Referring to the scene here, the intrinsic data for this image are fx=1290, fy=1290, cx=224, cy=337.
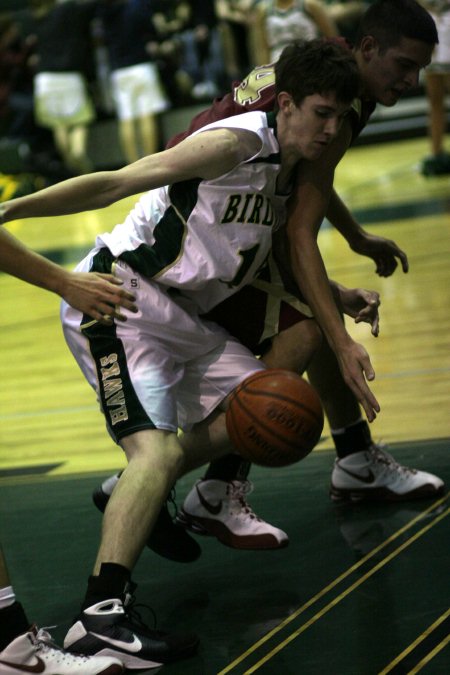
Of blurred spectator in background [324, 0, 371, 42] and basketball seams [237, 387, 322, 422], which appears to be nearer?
basketball seams [237, 387, 322, 422]

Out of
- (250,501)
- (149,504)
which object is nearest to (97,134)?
(250,501)

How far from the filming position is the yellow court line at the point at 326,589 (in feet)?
9.56

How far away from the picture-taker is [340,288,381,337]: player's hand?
366 centimetres

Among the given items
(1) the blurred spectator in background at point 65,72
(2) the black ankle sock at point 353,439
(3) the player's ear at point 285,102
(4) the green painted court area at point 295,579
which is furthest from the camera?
(1) the blurred spectator in background at point 65,72

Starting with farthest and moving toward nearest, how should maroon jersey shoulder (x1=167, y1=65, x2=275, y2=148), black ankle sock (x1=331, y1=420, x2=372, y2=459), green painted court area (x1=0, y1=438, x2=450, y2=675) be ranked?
black ankle sock (x1=331, y1=420, x2=372, y2=459) < maroon jersey shoulder (x1=167, y1=65, x2=275, y2=148) < green painted court area (x1=0, y1=438, x2=450, y2=675)

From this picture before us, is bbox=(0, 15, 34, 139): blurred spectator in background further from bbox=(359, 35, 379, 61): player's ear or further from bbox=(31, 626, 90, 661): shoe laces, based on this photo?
bbox=(31, 626, 90, 661): shoe laces

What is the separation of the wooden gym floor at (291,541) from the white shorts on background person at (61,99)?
7.31 m

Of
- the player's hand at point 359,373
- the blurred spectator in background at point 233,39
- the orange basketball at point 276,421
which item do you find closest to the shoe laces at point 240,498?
the orange basketball at point 276,421

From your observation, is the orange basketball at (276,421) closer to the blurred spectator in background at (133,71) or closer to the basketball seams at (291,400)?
the basketball seams at (291,400)

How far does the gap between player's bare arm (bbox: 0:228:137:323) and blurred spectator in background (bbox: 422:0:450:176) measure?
6785mm

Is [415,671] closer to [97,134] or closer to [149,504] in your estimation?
[149,504]

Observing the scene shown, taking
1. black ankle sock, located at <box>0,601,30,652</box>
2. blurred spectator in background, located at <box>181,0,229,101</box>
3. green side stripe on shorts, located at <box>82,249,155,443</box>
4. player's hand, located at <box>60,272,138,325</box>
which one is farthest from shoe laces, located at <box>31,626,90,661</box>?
blurred spectator in background, located at <box>181,0,229,101</box>

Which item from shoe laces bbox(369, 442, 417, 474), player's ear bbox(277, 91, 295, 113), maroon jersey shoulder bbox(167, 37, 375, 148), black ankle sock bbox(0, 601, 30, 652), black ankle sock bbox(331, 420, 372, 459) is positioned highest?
player's ear bbox(277, 91, 295, 113)

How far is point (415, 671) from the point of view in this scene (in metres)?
2.68
